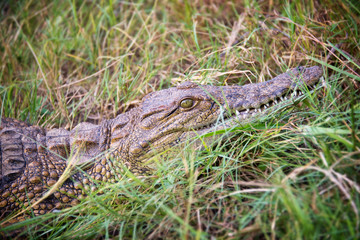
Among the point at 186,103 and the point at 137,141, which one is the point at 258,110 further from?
the point at 137,141

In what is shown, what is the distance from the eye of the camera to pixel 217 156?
2773 mm

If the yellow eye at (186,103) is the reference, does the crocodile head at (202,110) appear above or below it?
below

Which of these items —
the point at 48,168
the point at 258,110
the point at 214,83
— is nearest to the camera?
the point at 258,110

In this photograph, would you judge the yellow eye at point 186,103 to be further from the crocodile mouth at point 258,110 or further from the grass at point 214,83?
the grass at point 214,83

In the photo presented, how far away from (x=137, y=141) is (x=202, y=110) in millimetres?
749

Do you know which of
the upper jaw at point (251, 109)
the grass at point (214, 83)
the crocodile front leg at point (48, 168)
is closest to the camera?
the grass at point (214, 83)

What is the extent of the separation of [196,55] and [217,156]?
1.92 m

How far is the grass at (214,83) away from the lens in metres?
2.01

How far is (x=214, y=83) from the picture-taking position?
3.76m

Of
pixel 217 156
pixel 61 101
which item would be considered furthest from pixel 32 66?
pixel 217 156

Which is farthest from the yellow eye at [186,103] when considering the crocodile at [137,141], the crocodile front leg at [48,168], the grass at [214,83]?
the crocodile front leg at [48,168]

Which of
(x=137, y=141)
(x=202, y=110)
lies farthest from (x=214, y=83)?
(x=137, y=141)

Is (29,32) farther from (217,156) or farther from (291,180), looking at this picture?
(291,180)

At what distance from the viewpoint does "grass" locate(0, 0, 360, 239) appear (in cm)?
201
